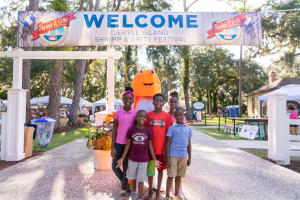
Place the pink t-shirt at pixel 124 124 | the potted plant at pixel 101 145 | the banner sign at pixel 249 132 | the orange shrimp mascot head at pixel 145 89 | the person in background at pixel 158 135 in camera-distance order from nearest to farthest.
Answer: the person in background at pixel 158 135
the pink t-shirt at pixel 124 124
the orange shrimp mascot head at pixel 145 89
the potted plant at pixel 101 145
the banner sign at pixel 249 132

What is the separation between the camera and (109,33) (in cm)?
582

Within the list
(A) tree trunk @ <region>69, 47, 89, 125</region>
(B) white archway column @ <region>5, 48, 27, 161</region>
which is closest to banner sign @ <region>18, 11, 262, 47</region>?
(B) white archway column @ <region>5, 48, 27, 161</region>

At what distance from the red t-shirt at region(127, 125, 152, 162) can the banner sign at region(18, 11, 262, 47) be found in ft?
11.0

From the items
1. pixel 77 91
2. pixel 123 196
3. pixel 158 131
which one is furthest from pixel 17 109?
pixel 77 91

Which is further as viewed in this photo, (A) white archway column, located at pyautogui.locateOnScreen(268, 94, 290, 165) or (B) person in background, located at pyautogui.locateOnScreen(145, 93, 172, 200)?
(A) white archway column, located at pyautogui.locateOnScreen(268, 94, 290, 165)

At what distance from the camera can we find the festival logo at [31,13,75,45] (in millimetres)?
5816

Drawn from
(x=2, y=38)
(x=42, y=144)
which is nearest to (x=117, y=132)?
(x=42, y=144)

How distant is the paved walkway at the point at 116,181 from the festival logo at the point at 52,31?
3075mm

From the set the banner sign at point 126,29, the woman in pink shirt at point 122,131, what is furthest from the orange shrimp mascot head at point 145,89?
the banner sign at point 126,29

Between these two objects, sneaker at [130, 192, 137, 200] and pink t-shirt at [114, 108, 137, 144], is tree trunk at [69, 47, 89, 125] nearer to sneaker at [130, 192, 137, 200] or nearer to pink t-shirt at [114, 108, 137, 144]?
pink t-shirt at [114, 108, 137, 144]

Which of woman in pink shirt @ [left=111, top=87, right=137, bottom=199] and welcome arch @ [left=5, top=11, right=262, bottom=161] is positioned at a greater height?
welcome arch @ [left=5, top=11, right=262, bottom=161]

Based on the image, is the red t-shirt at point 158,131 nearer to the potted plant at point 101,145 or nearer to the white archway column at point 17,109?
the potted plant at point 101,145

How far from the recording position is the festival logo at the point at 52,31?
19.1ft

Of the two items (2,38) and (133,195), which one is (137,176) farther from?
(2,38)
